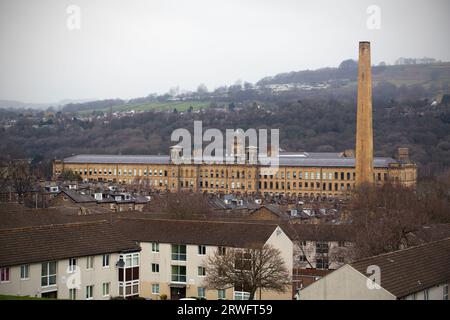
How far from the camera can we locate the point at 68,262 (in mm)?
29781

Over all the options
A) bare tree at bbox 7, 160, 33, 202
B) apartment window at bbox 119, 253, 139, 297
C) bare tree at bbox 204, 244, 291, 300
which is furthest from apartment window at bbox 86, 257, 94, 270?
bare tree at bbox 7, 160, 33, 202

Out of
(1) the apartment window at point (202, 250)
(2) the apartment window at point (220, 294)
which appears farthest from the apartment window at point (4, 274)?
(1) the apartment window at point (202, 250)

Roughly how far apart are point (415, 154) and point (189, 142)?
4423 cm

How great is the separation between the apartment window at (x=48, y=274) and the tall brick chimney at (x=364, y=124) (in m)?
66.9

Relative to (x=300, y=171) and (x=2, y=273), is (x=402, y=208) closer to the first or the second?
(x=2, y=273)

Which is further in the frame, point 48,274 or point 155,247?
point 155,247

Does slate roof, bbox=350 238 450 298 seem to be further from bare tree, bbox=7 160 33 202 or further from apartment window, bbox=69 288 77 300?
bare tree, bbox=7 160 33 202

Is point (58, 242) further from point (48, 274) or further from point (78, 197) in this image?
point (78, 197)

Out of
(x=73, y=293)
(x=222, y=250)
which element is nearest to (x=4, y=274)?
(x=73, y=293)

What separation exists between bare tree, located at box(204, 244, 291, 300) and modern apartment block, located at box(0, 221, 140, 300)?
3258 mm

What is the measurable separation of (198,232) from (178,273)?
1.98 m

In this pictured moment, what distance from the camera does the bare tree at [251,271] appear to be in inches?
1335

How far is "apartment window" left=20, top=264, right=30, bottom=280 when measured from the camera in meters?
28.2
